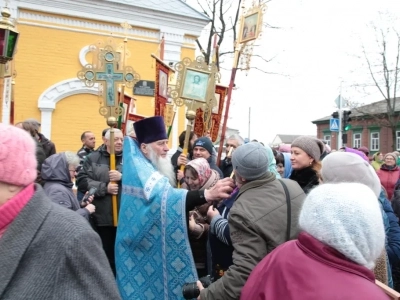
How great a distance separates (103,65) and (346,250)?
4.04 meters

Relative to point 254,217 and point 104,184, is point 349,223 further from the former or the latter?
point 104,184

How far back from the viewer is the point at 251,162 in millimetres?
2461

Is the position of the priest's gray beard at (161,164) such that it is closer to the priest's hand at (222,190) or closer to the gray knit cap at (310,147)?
the priest's hand at (222,190)

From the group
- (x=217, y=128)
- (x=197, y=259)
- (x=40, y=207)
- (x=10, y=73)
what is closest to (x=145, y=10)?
(x=217, y=128)

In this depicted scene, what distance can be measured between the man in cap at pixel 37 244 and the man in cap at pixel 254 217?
77 cm

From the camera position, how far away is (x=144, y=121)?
3660 millimetres

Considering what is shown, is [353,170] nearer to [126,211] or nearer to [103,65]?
[126,211]

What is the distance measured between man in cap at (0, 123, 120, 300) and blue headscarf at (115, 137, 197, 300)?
4.66ft

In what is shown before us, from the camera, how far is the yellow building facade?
10.4 metres

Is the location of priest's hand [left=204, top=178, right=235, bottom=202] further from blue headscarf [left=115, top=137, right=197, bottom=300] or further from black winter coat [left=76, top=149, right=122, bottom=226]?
black winter coat [left=76, top=149, right=122, bottom=226]

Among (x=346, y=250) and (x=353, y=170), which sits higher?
(x=353, y=170)

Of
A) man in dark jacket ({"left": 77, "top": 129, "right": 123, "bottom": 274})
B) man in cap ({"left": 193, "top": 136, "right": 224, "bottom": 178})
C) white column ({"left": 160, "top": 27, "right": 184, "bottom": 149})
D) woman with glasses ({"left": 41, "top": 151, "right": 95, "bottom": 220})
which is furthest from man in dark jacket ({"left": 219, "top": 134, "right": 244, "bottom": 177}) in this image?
white column ({"left": 160, "top": 27, "right": 184, "bottom": 149})

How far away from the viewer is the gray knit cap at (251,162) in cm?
246

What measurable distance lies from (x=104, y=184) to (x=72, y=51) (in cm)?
725
